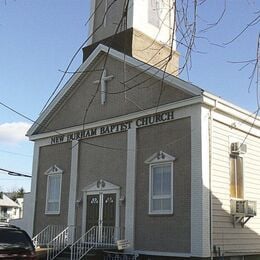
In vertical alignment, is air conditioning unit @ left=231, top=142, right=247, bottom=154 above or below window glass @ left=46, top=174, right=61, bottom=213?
above

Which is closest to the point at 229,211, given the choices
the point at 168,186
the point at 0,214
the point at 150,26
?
the point at 168,186

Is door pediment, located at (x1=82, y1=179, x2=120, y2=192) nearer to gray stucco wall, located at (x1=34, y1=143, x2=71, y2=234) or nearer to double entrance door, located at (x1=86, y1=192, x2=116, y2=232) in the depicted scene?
double entrance door, located at (x1=86, y1=192, x2=116, y2=232)

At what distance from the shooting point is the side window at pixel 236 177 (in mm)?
18250

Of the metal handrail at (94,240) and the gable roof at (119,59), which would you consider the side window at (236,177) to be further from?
the metal handrail at (94,240)

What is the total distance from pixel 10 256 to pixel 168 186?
696 cm

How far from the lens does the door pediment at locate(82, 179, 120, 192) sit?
65.2 feet

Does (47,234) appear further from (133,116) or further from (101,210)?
(133,116)

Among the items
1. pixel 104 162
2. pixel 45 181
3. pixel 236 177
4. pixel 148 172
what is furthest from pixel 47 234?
pixel 236 177

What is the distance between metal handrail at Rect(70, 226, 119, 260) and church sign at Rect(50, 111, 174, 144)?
13.8 feet

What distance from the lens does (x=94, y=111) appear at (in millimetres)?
21797

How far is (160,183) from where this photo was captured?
18.2 metres

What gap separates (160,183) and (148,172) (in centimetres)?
71

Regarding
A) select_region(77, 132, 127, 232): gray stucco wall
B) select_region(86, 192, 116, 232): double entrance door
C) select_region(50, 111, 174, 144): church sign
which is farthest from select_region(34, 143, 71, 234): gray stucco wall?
select_region(86, 192, 116, 232): double entrance door

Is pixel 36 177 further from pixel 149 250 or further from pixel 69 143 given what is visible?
pixel 149 250
